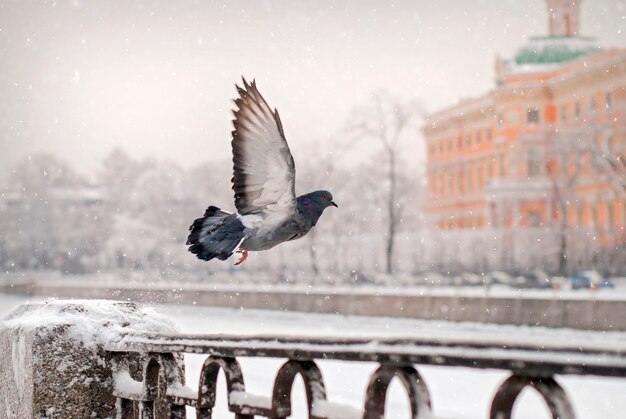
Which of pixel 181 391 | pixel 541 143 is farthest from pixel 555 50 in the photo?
pixel 181 391

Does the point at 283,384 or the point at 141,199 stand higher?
the point at 141,199

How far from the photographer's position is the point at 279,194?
205 inches

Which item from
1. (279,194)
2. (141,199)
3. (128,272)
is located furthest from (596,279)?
(141,199)

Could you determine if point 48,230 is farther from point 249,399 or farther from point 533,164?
point 249,399

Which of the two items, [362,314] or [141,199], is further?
[141,199]

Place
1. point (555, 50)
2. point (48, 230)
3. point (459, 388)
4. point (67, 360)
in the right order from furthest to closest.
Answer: point (48, 230) → point (555, 50) → point (459, 388) → point (67, 360)

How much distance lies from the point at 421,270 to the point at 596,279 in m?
14.9

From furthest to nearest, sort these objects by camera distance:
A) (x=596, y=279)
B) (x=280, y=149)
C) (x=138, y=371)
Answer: (x=596, y=279)
(x=280, y=149)
(x=138, y=371)

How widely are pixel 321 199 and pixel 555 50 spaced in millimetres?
71925

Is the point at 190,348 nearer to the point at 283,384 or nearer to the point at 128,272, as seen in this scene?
the point at 283,384

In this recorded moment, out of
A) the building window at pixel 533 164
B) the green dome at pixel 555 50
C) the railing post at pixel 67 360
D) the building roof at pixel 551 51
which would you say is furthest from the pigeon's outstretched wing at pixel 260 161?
the green dome at pixel 555 50

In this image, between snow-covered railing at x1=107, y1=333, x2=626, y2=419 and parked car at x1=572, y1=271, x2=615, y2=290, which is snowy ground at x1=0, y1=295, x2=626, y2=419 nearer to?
snow-covered railing at x1=107, y1=333, x2=626, y2=419

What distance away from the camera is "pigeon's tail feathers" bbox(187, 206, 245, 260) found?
5055mm

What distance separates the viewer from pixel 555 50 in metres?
74.3
